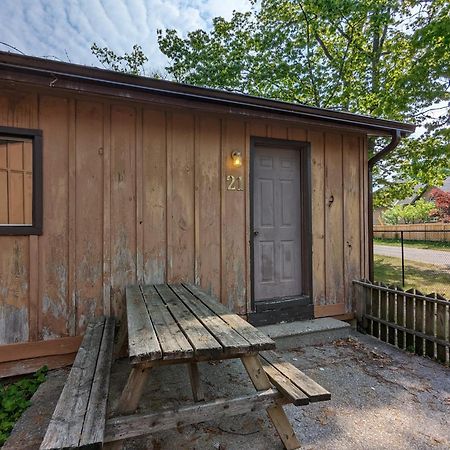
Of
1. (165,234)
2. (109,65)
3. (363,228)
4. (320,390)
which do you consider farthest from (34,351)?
(109,65)

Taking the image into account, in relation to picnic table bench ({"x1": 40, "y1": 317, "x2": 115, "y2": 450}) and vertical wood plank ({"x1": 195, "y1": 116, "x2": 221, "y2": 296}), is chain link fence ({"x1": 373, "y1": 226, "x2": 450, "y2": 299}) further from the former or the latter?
picnic table bench ({"x1": 40, "y1": 317, "x2": 115, "y2": 450})

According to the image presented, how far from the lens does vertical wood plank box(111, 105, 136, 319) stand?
9.75 ft

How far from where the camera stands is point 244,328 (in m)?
1.79

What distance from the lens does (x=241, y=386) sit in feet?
8.03

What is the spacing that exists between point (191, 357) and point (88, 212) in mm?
1994

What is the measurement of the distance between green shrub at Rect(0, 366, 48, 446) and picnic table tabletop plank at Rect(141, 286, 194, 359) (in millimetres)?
1139

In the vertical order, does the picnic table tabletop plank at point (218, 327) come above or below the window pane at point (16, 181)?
below

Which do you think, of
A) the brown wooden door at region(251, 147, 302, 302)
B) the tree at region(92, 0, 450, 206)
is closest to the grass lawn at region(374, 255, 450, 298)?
the tree at region(92, 0, 450, 206)

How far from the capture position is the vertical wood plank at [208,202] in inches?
130

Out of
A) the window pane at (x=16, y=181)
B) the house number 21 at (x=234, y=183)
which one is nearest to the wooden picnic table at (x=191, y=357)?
the window pane at (x=16, y=181)

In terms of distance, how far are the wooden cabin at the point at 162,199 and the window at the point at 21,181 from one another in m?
0.01

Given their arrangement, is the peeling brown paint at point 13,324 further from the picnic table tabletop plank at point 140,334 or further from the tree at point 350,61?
the tree at point 350,61

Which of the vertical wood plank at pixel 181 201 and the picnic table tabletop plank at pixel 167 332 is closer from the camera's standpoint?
the picnic table tabletop plank at pixel 167 332

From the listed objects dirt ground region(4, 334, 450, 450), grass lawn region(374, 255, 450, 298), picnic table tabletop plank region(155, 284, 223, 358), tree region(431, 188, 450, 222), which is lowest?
dirt ground region(4, 334, 450, 450)
